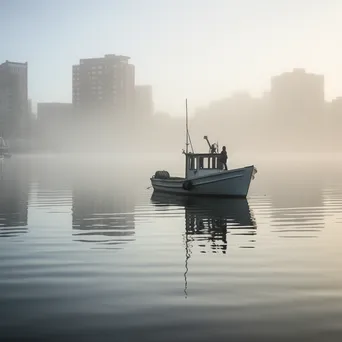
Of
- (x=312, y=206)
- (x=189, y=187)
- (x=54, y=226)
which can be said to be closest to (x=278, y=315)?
(x=54, y=226)

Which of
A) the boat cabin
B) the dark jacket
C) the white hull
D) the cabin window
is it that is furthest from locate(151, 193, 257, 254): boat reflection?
the dark jacket

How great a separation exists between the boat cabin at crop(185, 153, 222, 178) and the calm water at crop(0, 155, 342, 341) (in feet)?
42.5

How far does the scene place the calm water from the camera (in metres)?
10.8

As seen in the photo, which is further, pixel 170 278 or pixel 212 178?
pixel 212 178

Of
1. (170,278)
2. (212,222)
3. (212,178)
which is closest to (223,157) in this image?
(212,178)

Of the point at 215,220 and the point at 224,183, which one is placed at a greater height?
the point at 224,183

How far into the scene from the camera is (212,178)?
42969mm

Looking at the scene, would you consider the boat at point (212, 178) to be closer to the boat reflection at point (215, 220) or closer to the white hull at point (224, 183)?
the white hull at point (224, 183)

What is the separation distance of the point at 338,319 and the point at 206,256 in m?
7.72

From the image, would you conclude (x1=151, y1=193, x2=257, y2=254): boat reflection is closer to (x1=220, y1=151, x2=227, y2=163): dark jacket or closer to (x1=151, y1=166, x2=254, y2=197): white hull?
(x1=151, y1=166, x2=254, y2=197): white hull

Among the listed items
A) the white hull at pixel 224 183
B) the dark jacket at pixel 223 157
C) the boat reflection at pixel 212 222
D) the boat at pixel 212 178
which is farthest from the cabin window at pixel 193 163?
the boat reflection at pixel 212 222

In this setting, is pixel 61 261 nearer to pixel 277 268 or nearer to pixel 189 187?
pixel 277 268

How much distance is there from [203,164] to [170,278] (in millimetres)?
29783

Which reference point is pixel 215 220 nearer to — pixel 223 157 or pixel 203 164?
pixel 223 157
